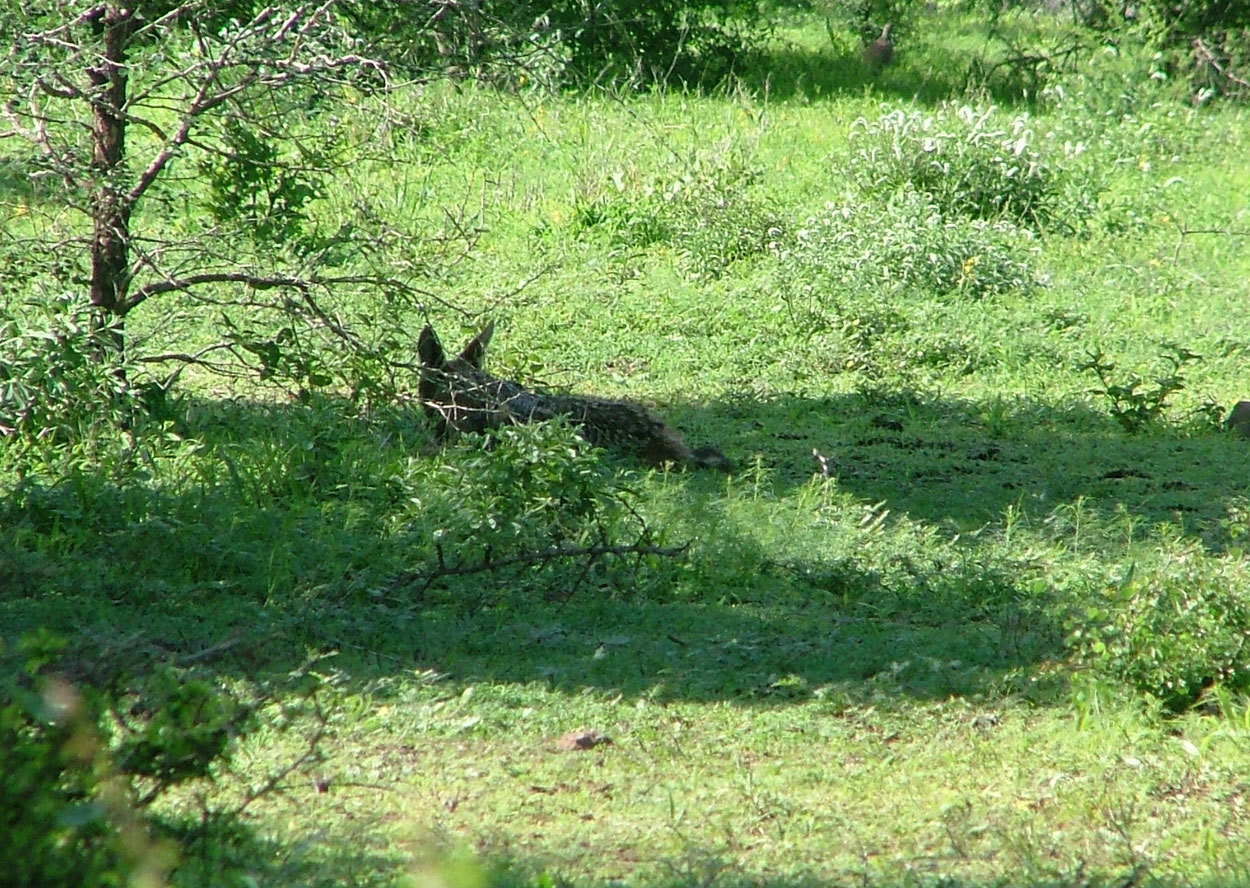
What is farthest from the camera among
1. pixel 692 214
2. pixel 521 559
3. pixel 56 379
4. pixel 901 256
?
pixel 692 214

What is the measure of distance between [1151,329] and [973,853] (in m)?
6.61

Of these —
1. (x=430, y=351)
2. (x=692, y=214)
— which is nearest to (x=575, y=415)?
(x=430, y=351)

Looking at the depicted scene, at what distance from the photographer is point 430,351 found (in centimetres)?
684

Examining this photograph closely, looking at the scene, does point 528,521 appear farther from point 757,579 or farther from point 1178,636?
point 1178,636

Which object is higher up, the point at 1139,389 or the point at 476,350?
the point at 476,350

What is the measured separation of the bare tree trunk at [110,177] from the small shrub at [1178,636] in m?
3.87

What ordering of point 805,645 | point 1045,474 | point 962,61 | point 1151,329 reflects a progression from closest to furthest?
1. point 805,645
2. point 1045,474
3. point 1151,329
4. point 962,61

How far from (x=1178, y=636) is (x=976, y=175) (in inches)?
282

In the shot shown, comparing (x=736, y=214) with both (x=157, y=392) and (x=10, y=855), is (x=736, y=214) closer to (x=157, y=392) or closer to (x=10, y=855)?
(x=157, y=392)

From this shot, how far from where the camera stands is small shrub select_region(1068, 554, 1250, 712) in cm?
404

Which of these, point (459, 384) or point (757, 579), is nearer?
point (757, 579)

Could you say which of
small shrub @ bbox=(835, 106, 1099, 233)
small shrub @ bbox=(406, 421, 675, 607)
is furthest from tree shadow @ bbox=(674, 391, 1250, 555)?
small shrub @ bbox=(835, 106, 1099, 233)

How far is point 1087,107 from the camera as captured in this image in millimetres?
13562

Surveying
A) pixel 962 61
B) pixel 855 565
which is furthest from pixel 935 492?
pixel 962 61
